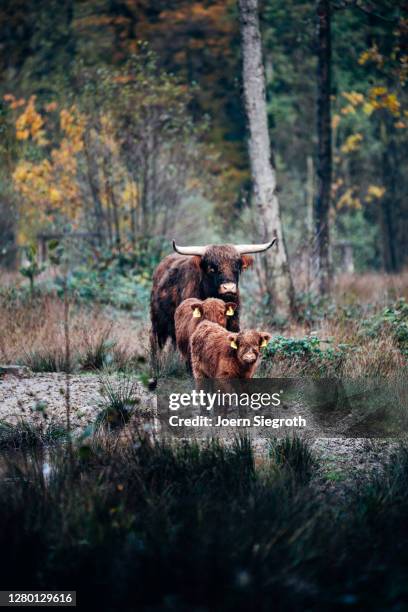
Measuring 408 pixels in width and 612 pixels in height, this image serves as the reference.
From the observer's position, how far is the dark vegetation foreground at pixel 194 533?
3754 millimetres

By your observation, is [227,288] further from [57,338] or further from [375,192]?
[375,192]

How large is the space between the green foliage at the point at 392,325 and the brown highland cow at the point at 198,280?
1.69 metres

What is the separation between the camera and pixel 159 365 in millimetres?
8766

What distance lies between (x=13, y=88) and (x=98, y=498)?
2027 cm

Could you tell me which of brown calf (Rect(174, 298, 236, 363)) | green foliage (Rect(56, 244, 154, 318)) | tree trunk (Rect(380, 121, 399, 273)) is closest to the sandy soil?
brown calf (Rect(174, 298, 236, 363))

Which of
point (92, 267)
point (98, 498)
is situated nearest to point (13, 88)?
point (92, 267)

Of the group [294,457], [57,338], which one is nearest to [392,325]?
[57,338]

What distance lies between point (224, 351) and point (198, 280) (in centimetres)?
181

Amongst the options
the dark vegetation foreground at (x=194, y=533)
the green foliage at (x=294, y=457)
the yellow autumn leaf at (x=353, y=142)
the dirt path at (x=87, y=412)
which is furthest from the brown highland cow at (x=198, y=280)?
the yellow autumn leaf at (x=353, y=142)

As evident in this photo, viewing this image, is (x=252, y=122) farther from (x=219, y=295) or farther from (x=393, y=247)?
(x=393, y=247)

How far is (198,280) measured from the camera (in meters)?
8.66

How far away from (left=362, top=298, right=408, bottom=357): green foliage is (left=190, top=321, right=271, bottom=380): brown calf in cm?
254

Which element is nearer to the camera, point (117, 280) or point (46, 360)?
point (46, 360)

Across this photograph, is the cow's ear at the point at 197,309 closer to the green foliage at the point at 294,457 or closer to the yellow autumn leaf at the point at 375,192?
the green foliage at the point at 294,457
